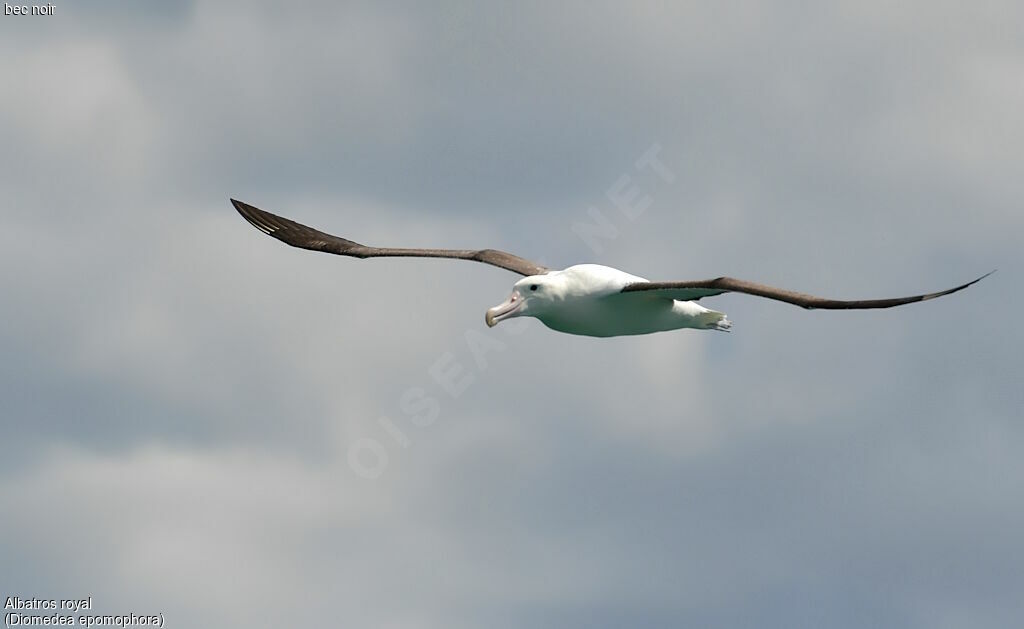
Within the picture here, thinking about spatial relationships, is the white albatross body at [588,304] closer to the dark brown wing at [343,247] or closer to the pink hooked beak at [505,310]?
the pink hooked beak at [505,310]

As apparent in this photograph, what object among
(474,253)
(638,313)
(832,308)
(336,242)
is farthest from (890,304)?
(336,242)

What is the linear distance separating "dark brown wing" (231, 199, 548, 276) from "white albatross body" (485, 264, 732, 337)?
7.15 feet

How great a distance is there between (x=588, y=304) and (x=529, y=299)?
96 centimetres

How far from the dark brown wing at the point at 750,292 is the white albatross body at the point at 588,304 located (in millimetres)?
372

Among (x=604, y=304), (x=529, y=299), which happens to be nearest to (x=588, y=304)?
(x=604, y=304)

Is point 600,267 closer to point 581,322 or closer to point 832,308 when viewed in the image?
point 581,322

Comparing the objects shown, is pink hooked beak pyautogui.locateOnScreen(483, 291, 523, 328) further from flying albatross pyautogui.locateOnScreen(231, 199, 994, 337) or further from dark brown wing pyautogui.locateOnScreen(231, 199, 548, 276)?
dark brown wing pyautogui.locateOnScreen(231, 199, 548, 276)

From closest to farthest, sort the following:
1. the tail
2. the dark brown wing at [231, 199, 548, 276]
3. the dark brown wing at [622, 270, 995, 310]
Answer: the dark brown wing at [622, 270, 995, 310]
the tail
the dark brown wing at [231, 199, 548, 276]

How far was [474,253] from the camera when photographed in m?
30.6

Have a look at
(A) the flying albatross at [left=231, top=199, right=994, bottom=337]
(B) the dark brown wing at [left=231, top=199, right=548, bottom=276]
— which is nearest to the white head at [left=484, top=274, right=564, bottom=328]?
(A) the flying albatross at [left=231, top=199, right=994, bottom=337]

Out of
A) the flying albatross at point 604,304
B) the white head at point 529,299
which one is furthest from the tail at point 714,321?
the white head at point 529,299

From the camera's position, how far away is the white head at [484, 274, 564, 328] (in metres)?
26.4

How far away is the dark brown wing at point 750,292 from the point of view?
22.6m

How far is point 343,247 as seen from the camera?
31859 mm
